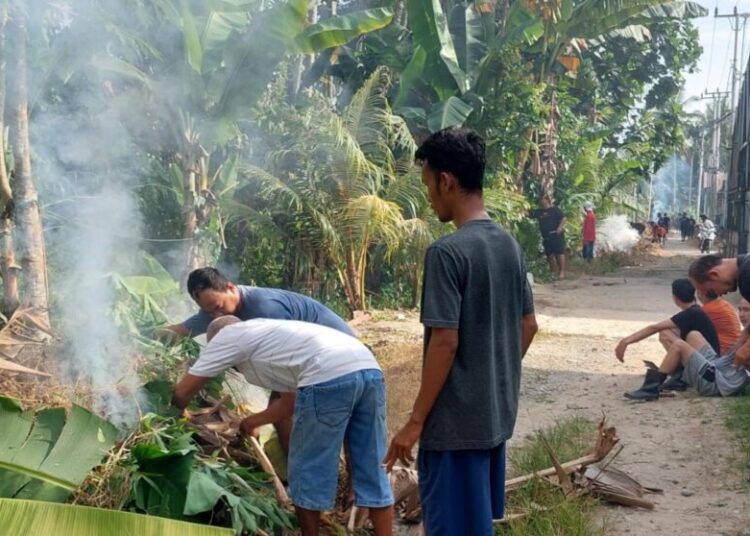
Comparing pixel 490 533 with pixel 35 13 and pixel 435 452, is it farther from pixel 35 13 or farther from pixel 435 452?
pixel 35 13

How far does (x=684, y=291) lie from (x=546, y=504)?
129 inches

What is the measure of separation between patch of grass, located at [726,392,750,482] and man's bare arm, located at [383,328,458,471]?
294 centimetres

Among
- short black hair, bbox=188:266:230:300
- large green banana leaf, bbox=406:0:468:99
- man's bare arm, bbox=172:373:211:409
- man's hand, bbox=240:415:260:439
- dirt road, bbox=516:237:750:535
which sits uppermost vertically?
large green banana leaf, bbox=406:0:468:99

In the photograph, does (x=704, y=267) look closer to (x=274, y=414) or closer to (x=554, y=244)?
(x=274, y=414)

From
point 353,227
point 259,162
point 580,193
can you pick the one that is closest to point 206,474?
point 353,227

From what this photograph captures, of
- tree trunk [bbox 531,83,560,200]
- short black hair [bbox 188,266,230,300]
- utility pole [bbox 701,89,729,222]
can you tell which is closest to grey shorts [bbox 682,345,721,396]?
short black hair [bbox 188,266,230,300]

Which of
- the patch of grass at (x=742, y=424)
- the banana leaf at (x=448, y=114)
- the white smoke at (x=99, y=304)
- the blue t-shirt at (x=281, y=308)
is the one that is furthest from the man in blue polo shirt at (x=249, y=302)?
the banana leaf at (x=448, y=114)

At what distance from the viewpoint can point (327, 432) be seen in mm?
3312

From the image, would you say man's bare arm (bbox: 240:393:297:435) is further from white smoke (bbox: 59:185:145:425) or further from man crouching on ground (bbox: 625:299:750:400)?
man crouching on ground (bbox: 625:299:750:400)

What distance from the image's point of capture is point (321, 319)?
3969mm

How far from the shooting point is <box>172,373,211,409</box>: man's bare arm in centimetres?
345

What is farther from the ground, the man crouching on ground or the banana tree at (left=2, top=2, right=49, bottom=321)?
the banana tree at (left=2, top=2, right=49, bottom=321)

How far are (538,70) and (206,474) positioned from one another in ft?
49.4

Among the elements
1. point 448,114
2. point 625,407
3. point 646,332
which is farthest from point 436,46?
point 625,407
